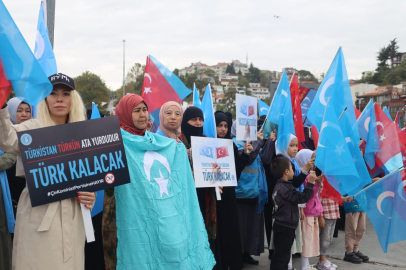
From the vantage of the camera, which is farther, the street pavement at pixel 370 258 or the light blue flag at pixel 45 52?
the street pavement at pixel 370 258

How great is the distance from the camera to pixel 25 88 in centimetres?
205

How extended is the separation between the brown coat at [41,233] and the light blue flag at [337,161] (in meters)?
2.69

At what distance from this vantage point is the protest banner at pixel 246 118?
4258 mm

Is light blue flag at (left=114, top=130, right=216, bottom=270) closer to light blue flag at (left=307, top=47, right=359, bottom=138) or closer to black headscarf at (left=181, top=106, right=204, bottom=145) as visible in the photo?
black headscarf at (left=181, top=106, right=204, bottom=145)

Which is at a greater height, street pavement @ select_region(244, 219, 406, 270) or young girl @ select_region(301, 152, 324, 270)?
young girl @ select_region(301, 152, 324, 270)

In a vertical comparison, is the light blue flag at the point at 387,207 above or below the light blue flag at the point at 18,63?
below

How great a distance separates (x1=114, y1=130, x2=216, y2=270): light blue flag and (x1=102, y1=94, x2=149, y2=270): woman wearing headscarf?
0.05 m

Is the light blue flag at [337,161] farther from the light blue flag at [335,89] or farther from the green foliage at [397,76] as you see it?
the green foliage at [397,76]


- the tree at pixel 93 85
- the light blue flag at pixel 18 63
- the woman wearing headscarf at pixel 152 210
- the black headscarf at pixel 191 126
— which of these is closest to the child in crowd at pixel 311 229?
the black headscarf at pixel 191 126

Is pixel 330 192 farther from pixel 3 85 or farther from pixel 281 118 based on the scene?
pixel 3 85

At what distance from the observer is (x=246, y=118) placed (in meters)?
4.35

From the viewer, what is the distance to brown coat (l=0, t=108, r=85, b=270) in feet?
7.09

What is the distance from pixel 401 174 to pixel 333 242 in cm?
221

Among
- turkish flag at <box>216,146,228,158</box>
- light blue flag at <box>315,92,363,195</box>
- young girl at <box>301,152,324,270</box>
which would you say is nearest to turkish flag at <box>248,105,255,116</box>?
turkish flag at <box>216,146,228,158</box>
